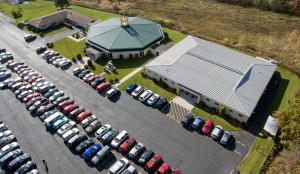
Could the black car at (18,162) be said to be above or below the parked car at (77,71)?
below

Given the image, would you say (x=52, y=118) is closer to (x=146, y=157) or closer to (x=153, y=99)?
(x=153, y=99)

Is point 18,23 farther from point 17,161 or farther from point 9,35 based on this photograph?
point 17,161

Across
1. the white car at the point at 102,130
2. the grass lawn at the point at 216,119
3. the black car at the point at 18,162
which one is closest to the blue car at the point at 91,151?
the white car at the point at 102,130

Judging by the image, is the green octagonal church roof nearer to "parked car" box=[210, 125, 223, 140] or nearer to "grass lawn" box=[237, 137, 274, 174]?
"parked car" box=[210, 125, 223, 140]

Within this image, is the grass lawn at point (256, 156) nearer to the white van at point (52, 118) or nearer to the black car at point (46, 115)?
the white van at point (52, 118)

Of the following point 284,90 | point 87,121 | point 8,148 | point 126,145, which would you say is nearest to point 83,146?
point 87,121
